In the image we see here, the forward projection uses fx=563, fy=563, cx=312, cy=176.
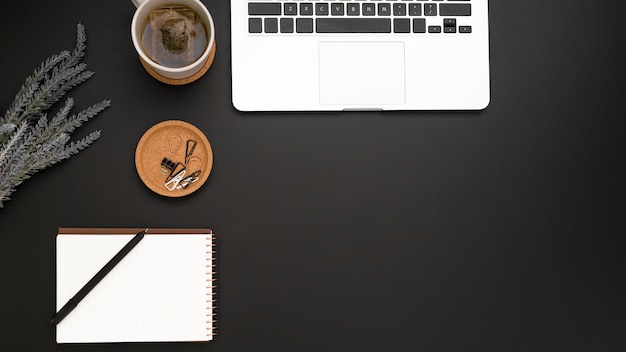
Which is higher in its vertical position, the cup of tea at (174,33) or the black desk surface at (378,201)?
the cup of tea at (174,33)

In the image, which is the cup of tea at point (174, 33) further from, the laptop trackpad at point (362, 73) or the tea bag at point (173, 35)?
the laptop trackpad at point (362, 73)

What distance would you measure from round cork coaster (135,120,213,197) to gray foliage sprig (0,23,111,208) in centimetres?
8

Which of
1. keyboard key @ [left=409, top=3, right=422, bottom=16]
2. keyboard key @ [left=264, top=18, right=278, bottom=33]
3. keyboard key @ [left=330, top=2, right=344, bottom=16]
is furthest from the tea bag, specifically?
keyboard key @ [left=409, top=3, right=422, bottom=16]

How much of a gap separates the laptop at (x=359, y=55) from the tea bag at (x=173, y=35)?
2.7 inches

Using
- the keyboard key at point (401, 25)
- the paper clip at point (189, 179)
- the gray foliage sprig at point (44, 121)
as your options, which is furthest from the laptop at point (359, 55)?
the gray foliage sprig at point (44, 121)

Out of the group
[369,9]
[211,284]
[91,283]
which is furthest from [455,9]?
[91,283]

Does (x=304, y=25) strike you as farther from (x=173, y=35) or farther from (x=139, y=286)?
(x=139, y=286)

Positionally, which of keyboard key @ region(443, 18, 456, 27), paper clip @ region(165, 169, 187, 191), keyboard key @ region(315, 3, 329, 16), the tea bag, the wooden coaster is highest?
keyboard key @ region(315, 3, 329, 16)

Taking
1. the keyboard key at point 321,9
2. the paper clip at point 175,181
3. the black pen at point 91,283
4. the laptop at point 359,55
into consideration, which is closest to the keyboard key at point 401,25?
the laptop at point 359,55

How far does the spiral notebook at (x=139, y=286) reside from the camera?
833 millimetres

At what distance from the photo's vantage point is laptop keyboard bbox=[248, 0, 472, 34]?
2.79ft

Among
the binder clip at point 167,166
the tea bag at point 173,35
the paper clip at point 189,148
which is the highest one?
the tea bag at point 173,35

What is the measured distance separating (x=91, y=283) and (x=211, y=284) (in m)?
0.17

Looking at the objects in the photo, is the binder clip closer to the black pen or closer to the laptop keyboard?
the black pen
